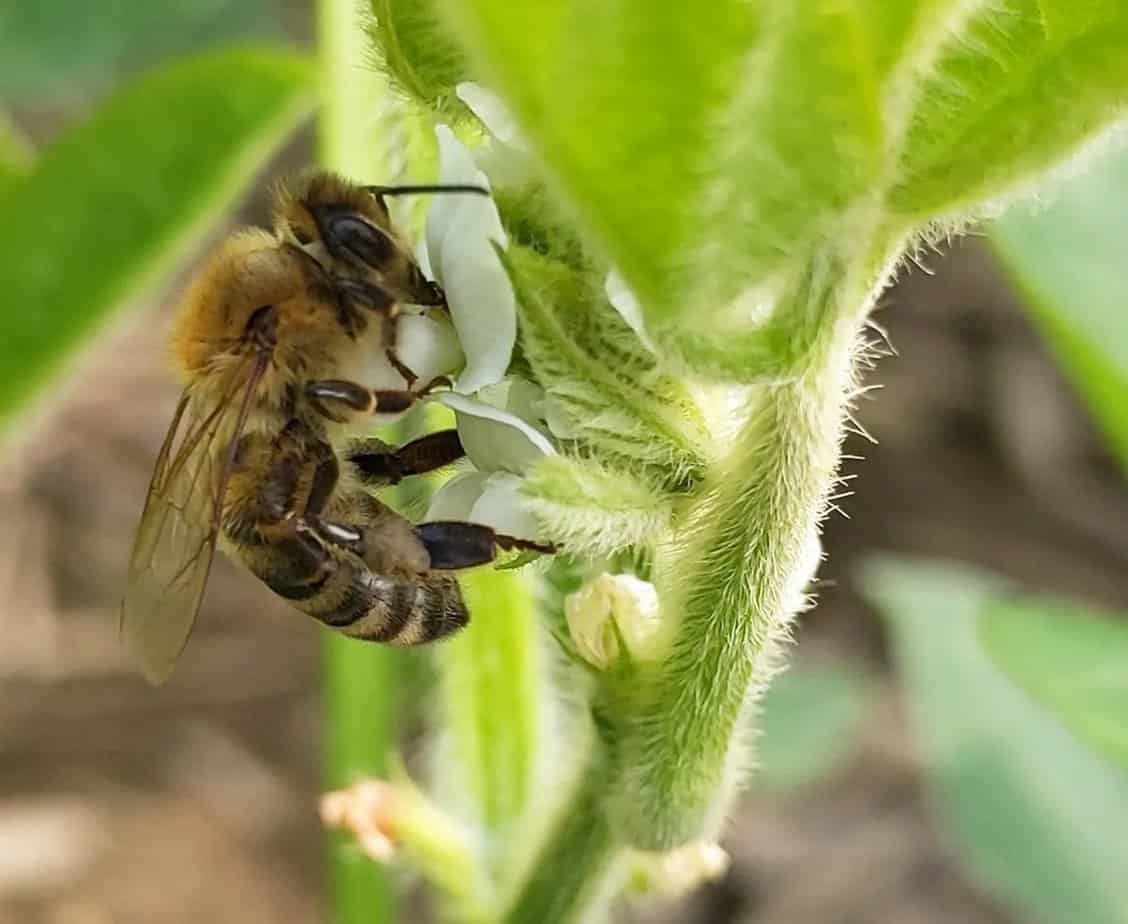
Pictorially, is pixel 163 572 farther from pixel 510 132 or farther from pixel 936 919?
pixel 936 919

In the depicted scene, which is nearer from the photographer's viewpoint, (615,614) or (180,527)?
(615,614)

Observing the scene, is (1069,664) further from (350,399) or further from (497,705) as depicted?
(350,399)

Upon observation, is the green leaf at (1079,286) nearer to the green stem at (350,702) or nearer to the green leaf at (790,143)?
the green stem at (350,702)

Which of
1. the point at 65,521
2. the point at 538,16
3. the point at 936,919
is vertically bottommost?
the point at 936,919

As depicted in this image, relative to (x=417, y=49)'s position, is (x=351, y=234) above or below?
below

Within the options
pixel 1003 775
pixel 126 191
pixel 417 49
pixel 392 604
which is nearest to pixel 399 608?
pixel 392 604

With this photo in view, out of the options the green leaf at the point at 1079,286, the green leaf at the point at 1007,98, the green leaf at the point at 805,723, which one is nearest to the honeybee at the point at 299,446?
the green leaf at the point at 1007,98

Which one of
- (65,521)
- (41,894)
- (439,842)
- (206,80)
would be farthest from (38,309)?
(65,521)
